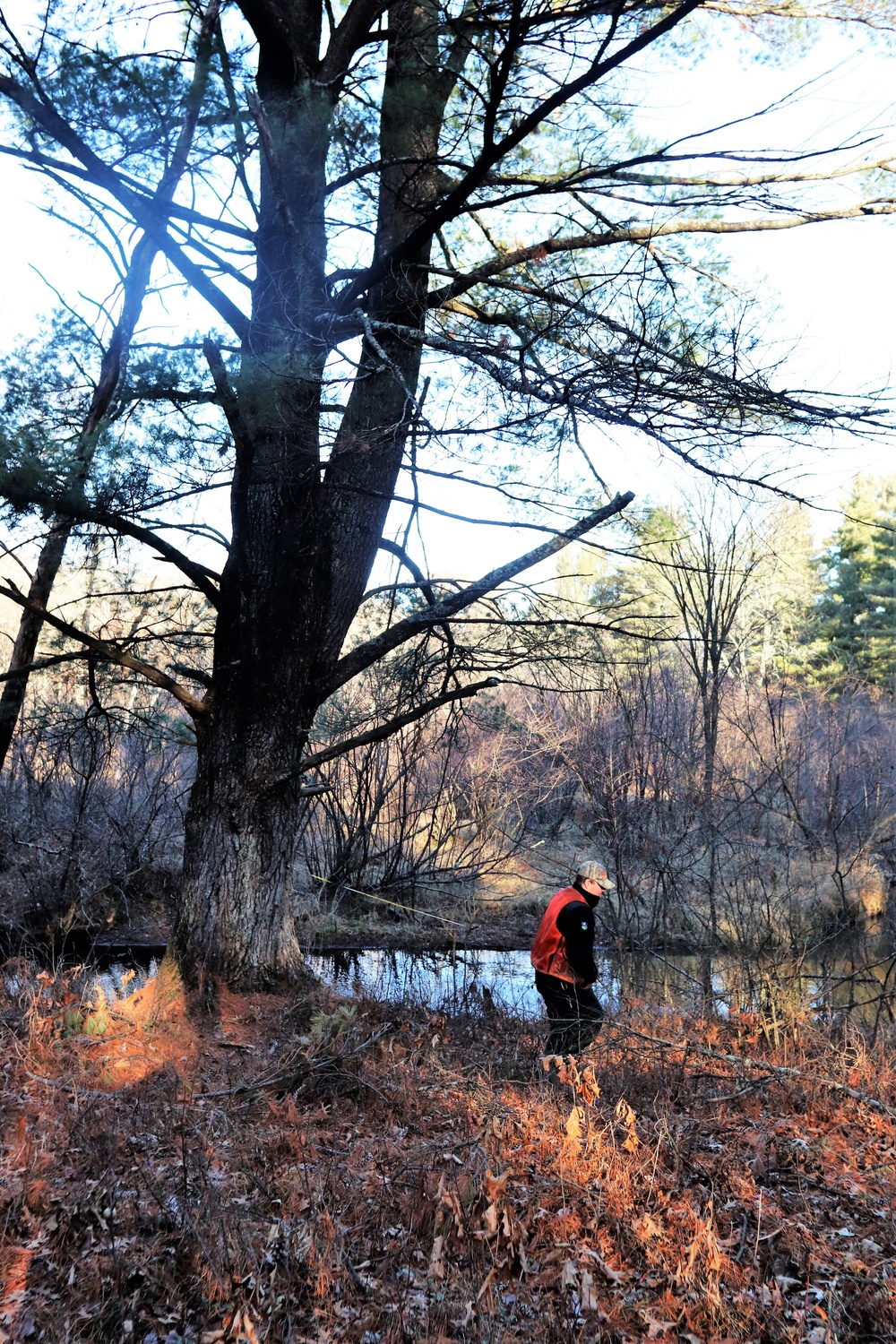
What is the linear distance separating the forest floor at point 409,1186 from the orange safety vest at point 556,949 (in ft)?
2.11

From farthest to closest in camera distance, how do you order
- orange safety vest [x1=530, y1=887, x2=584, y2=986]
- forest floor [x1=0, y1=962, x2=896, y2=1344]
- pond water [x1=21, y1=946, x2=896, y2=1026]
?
1. pond water [x1=21, y1=946, x2=896, y2=1026]
2. orange safety vest [x1=530, y1=887, x2=584, y2=986]
3. forest floor [x1=0, y1=962, x2=896, y2=1344]

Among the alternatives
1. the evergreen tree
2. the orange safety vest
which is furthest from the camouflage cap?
the evergreen tree

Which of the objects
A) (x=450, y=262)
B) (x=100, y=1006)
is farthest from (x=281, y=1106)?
(x=450, y=262)

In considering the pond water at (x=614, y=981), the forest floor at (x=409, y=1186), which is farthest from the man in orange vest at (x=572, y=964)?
the pond water at (x=614, y=981)

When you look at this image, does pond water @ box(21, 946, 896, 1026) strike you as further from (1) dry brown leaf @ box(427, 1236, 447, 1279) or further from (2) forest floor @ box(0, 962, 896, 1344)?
(1) dry brown leaf @ box(427, 1236, 447, 1279)

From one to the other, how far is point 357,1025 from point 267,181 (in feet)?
21.1

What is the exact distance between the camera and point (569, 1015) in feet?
23.1

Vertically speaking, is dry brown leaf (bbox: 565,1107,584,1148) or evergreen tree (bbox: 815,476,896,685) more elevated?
evergreen tree (bbox: 815,476,896,685)

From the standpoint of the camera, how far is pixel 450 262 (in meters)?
9.12

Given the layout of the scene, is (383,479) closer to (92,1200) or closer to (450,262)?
(450,262)

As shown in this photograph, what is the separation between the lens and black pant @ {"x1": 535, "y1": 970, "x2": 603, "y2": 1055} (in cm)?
689

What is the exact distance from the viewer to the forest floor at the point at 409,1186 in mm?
3434

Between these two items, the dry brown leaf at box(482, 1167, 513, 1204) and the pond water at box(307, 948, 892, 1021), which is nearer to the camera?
the dry brown leaf at box(482, 1167, 513, 1204)

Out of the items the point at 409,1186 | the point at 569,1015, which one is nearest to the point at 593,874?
the point at 569,1015
